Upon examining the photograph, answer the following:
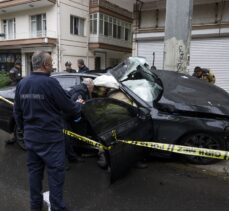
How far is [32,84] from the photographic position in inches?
103

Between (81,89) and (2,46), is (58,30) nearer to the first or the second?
(2,46)

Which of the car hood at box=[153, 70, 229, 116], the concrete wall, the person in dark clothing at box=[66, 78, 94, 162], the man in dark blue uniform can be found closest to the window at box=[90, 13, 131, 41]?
the concrete wall

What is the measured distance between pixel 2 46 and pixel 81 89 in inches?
819

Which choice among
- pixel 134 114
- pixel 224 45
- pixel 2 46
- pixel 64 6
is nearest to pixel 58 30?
pixel 64 6

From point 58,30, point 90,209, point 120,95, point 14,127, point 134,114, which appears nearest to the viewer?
point 90,209

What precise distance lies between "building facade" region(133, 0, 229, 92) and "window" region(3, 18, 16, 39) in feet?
44.7

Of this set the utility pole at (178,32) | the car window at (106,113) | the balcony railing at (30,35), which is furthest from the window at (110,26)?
the car window at (106,113)

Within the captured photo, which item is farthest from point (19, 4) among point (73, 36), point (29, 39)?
point (73, 36)

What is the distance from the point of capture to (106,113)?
3.79 m

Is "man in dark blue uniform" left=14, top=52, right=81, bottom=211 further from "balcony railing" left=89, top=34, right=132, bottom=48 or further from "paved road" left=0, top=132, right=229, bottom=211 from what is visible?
"balcony railing" left=89, top=34, right=132, bottom=48

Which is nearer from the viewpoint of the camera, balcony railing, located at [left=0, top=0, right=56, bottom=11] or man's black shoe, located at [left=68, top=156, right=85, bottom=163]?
man's black shoe, located at [left=68, top=156, right=85, bottom=163]

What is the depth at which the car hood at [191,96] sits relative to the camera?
13.3 feet

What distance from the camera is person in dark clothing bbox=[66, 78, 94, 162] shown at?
13.3 ft

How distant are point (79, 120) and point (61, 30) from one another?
1717 cm
